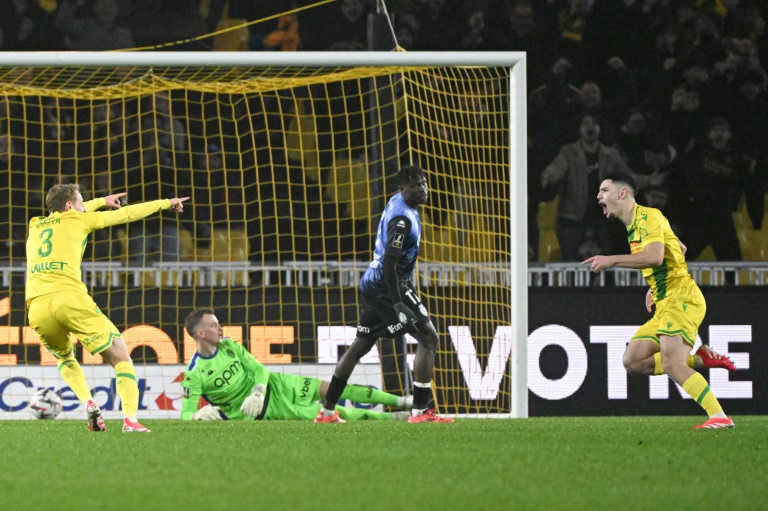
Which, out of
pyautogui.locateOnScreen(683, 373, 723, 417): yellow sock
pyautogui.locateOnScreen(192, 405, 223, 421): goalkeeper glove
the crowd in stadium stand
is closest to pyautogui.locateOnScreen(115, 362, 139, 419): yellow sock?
pyautogui.locateOnScreen(192, 405, 223, 421): goalkeeper glove

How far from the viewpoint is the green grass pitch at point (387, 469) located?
402 cm

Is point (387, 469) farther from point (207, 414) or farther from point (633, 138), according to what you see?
point (633, 138)

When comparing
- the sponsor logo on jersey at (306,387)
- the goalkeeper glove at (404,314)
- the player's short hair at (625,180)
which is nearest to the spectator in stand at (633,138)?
the sponsor logo on jersey at (306,387)

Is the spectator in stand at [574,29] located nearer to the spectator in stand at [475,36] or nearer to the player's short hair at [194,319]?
the spectator in stand at [475,36]

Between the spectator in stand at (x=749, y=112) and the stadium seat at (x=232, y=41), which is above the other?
the stadium seat at (x=232, y=41)

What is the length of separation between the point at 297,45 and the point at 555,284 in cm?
410

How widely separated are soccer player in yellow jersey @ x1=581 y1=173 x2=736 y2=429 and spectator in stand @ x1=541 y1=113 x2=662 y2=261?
4.32m

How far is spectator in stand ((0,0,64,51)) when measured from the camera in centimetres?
1263

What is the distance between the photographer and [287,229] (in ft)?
38.2

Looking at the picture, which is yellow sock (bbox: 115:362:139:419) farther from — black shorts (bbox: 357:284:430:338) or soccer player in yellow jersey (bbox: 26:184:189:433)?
black shorts (bbox: 357:284:430:338)

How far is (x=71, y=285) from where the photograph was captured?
684 centimetres

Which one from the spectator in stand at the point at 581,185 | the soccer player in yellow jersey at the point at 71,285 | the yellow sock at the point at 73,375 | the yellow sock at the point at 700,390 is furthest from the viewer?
the spectator in stand at the point at 581,185

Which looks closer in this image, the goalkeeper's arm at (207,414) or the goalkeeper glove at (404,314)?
Result: the goalkeeper glove at (404,314)

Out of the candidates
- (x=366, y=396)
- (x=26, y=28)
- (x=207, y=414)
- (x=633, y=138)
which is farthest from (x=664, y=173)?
(x=26, y=28)
